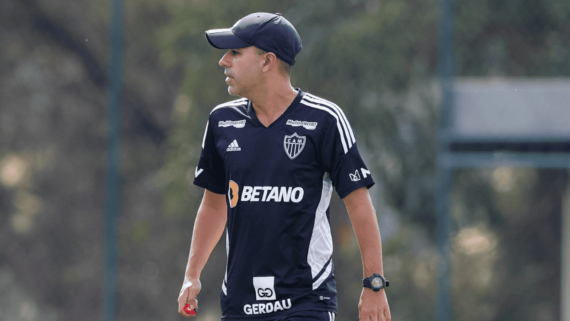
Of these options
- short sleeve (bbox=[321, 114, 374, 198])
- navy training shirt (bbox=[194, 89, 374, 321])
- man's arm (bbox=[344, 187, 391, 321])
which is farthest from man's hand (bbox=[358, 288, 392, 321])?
short sleeve (bbox=[321, 114, 374, 198])

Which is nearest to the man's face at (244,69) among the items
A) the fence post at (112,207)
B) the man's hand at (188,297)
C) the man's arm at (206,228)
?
the man's arm at (206,228)

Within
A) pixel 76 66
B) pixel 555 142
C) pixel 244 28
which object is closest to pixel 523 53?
pixel 555 142

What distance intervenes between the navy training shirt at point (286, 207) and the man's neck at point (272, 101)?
0.04 metres

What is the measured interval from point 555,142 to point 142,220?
5.57 metres

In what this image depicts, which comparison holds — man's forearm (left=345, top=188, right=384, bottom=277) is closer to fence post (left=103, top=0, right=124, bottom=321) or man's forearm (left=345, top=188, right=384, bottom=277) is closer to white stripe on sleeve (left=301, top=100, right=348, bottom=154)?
white stripe on sleeve (left=301, top=100, right=348, bottom=154)

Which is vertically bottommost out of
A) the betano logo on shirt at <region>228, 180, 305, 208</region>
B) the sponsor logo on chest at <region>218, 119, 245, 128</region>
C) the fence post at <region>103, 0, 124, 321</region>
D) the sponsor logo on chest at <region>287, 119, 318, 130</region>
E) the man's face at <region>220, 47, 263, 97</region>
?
the betano logo on shirt at <region>228, 180, 305, 208</region>

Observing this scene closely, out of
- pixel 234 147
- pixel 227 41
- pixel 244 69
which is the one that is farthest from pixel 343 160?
pixel 227 41

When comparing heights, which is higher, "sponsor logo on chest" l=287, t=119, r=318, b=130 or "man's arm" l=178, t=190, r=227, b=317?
"sponsor logo on chest" l=287, t=119, r=318, b=130

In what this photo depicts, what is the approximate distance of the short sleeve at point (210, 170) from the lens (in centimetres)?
362

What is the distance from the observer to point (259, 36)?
339 cm

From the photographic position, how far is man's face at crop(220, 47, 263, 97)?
3420 mm

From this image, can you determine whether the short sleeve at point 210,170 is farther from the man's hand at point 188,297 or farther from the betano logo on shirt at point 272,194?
the man's hand at point 188,297

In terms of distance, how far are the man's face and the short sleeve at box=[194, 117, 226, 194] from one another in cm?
29

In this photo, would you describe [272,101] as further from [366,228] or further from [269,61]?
[366,228]
